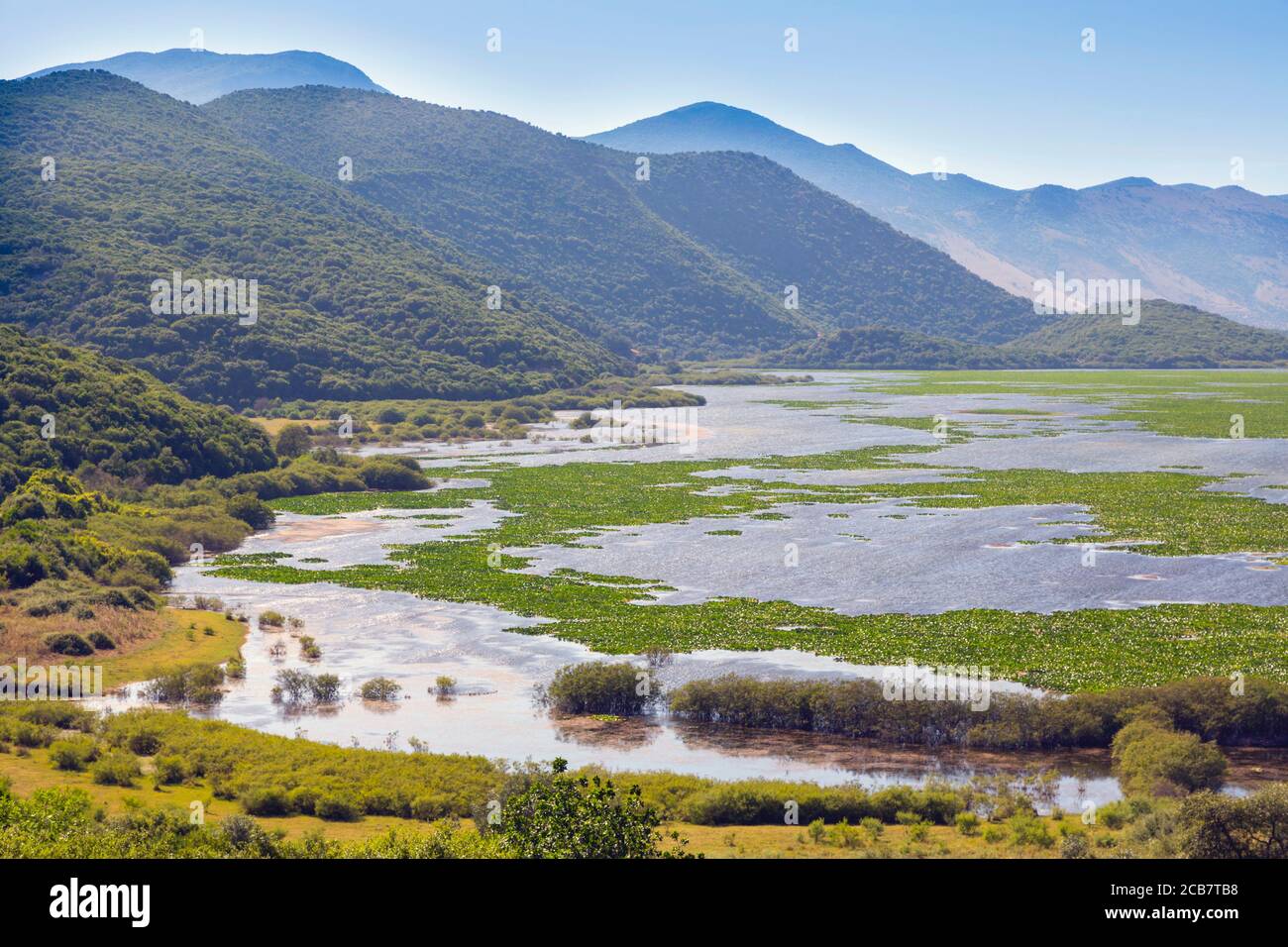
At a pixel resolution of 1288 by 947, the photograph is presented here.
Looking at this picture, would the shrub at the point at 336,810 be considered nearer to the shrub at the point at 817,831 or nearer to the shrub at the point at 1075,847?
the shrub at the point at 817,831

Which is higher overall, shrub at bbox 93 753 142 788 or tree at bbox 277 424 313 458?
tree at bbox 277 424 313 458

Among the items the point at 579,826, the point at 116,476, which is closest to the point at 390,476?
the point at 116,476

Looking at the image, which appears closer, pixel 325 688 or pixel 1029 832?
pixel 1029 832

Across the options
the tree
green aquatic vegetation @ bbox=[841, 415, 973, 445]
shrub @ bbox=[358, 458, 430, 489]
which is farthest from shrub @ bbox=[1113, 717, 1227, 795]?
green aquatic vegetation @ bbox=[841, 415, 973, 445]

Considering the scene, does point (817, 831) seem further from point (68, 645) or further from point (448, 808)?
point (68, 645)

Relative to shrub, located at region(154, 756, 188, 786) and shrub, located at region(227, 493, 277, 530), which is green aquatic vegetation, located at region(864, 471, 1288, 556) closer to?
shrub, located at region(227, 493, 277, 530)
